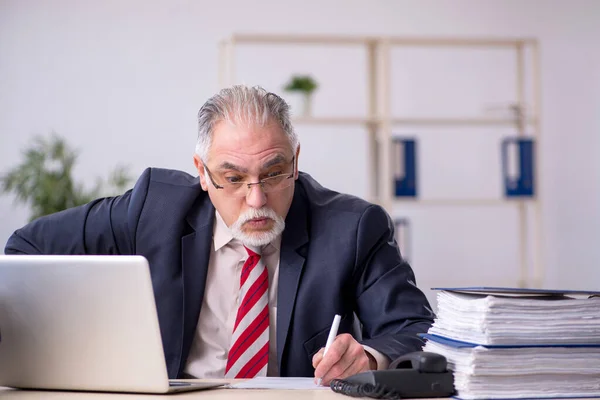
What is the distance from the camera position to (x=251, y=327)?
2.01 metres

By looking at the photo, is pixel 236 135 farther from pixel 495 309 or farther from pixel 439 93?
pixel 439 93

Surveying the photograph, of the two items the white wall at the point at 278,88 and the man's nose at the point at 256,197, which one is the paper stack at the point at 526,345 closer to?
the man's nose at the point at 256,197

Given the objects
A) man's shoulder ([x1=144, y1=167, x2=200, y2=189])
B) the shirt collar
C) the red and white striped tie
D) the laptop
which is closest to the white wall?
man's shoulder ([x1=144, y1=167, x2=200, y2=189])

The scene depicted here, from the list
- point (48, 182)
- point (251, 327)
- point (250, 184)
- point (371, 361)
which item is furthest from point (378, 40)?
point (371, 361)

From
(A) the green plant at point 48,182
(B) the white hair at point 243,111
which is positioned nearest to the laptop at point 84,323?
(B) the white hair at point 243,111

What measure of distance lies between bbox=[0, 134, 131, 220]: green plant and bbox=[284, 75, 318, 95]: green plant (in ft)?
3.41

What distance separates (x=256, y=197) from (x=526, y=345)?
86cm

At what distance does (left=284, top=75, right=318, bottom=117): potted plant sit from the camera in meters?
4.60

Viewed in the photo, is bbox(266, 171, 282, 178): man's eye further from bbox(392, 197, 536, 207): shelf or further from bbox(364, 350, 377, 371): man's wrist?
bbox(392, 197, 536, 207): shelf

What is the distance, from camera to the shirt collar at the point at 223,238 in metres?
2.13

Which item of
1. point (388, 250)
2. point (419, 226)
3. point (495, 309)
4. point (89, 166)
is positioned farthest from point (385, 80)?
point (495, 309)

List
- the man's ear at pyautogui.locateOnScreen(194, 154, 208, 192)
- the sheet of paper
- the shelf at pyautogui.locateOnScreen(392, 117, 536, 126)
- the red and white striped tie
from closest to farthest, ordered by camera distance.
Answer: the sheet of paper → the red and white striped tie → the man's ear at pyautogui.locateOnScreen(194, 154, 208, 192) → the shelf at pyautogui.locateOnScreen(392, 117, 536, 126)

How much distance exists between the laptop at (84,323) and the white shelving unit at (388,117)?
3.15 m

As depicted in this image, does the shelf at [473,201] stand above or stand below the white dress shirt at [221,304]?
above
